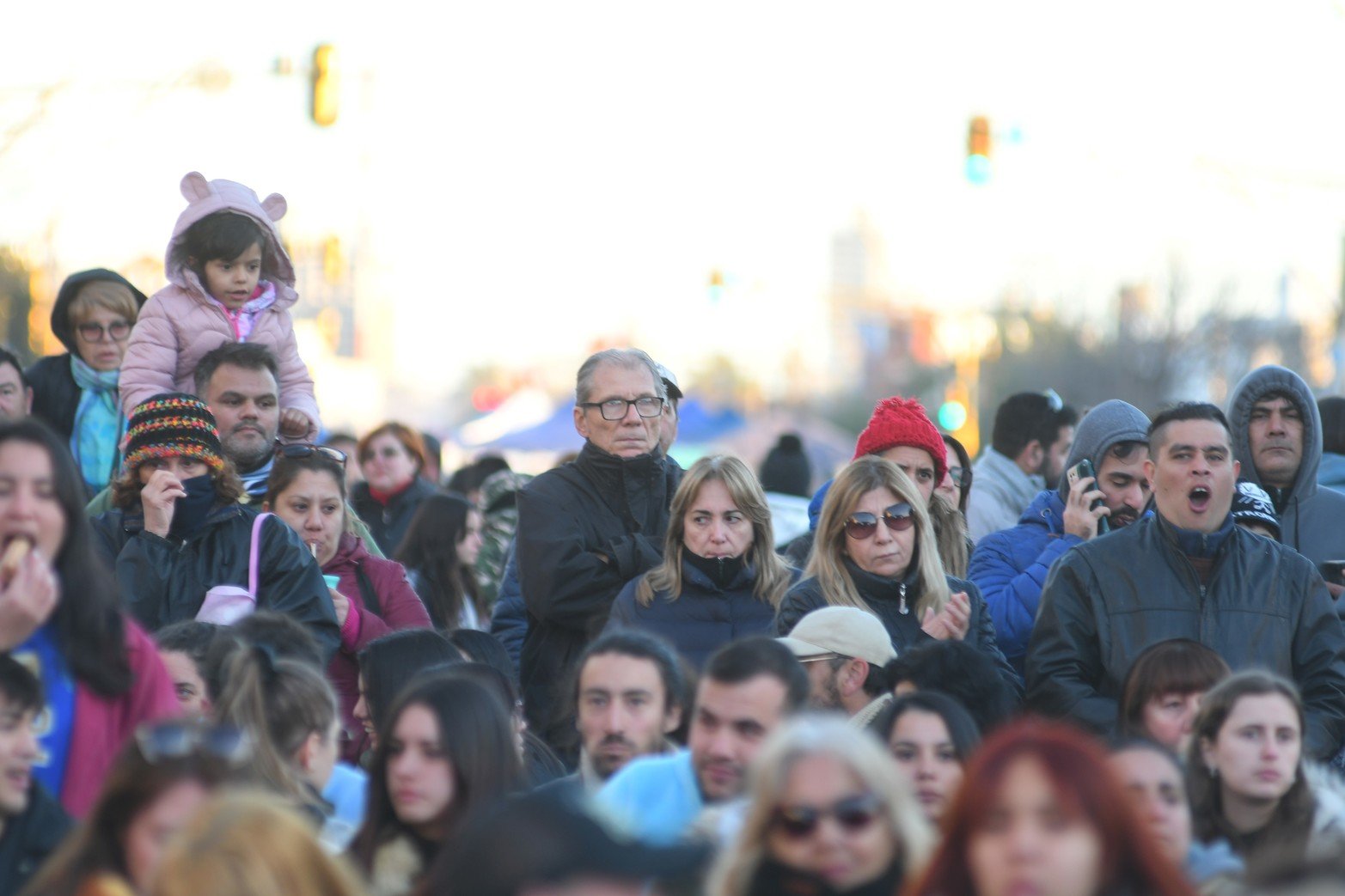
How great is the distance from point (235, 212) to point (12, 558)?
11.5 ft

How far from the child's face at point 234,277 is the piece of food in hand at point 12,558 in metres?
3.33

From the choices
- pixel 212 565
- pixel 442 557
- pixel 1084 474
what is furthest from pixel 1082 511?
pixel 442 557

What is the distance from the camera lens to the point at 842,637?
6270 millimetres

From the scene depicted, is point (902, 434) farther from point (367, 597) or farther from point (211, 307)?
point (211, 307)

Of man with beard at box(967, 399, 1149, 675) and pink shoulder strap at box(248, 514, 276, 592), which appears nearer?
pink shoulder strap at box(248, 514, 276, 592)

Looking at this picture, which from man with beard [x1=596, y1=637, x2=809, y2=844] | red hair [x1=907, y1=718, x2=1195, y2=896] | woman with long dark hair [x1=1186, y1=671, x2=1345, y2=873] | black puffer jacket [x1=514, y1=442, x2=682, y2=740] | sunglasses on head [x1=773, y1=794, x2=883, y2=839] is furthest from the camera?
black puffer jacket [x1=514, y1=442, x2=682, y2=740]

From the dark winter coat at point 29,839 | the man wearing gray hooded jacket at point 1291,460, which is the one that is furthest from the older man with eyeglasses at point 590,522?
the dark winter coat at point 29,839

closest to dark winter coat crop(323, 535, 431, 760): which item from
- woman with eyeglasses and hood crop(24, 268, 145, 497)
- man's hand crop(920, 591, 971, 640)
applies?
woman with eyeglasses and hood crop(24, 268, 145, 497)

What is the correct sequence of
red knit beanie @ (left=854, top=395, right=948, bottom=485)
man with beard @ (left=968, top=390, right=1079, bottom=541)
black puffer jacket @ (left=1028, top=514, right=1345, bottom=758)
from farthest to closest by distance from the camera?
man with beard @ (left=968, top=390, right=1079, bottom=541) → red knit beanie @ (left=854, top=395, right=948, bottom=485) → black puffer jacket @ (left=1028, top=514, right=1345, bottom=758)

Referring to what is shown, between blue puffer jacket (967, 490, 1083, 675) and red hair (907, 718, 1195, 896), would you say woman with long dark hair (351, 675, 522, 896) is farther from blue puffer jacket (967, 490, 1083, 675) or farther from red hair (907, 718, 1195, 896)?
blue puffer jacket (967, 490, 1083, 675)

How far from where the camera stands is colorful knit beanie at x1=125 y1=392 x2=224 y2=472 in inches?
261

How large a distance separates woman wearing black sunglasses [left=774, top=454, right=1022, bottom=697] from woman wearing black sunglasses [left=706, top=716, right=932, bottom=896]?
2737mm

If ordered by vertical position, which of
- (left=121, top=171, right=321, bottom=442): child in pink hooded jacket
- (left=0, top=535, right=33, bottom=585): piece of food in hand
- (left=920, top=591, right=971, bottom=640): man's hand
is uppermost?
(left=121, top=171, right=321, bottom=442): child in pink hooded jacket

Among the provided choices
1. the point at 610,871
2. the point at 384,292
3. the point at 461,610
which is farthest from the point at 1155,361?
the point at 384,292
